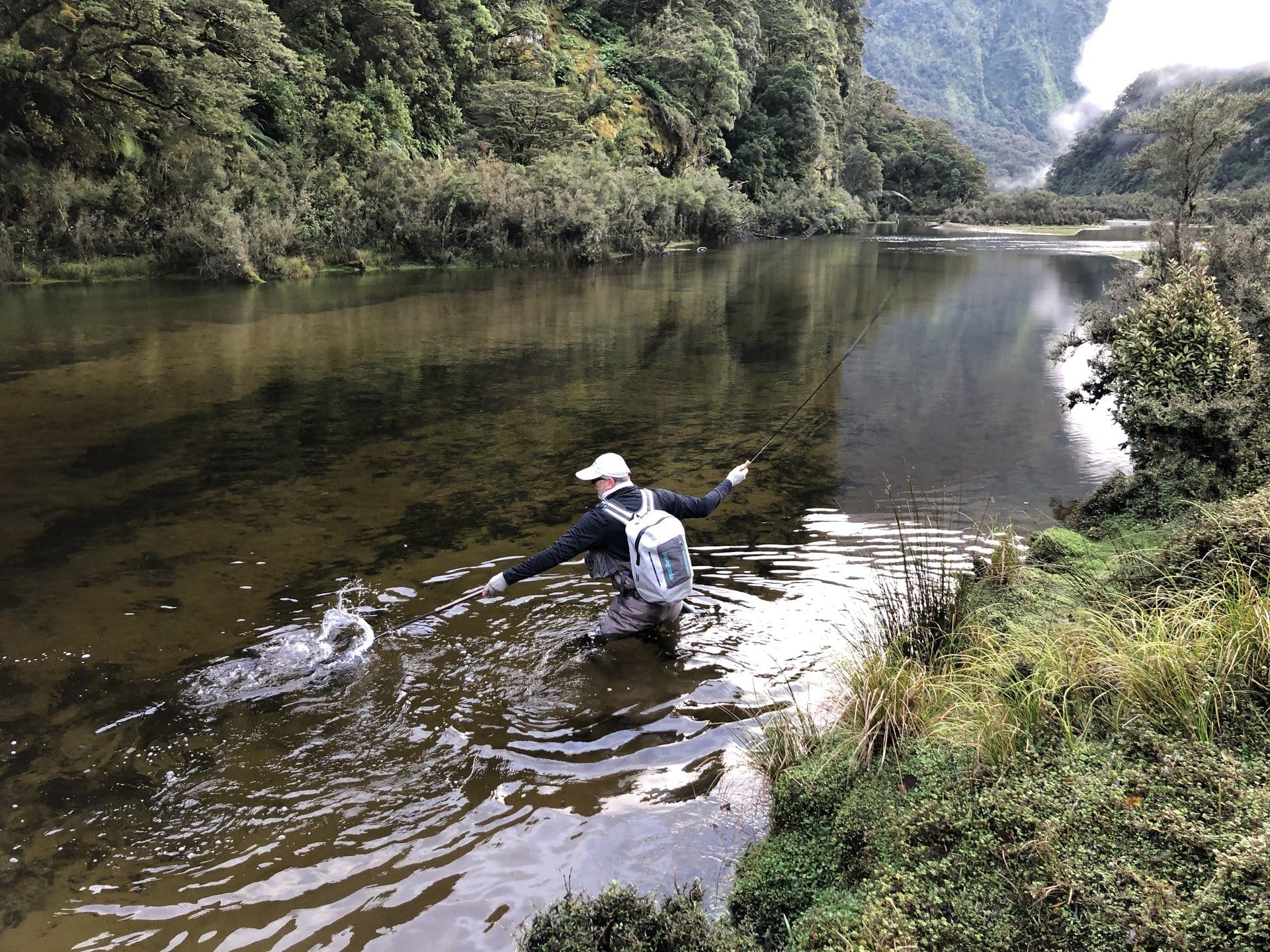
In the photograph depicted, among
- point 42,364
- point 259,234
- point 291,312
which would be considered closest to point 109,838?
point 42,364

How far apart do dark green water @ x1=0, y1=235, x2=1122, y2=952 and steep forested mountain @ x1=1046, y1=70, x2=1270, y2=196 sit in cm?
9221

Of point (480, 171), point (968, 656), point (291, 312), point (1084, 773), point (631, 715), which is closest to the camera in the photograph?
point (1084, 773)

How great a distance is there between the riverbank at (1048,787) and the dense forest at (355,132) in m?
28.6

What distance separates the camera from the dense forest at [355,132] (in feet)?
83.2

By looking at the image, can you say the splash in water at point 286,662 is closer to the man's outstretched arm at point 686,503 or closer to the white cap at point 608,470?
the white cap at point 608,470

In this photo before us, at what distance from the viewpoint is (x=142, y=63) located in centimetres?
2600

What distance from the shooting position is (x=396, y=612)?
6379 millimetres

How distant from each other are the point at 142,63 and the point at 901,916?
32.5 meters

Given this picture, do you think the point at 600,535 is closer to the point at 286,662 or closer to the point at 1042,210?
the point at 286,662

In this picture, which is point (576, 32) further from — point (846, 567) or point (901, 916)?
point (901, 916)

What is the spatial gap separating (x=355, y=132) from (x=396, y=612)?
32.3m

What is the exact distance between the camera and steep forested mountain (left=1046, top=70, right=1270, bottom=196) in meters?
83.4

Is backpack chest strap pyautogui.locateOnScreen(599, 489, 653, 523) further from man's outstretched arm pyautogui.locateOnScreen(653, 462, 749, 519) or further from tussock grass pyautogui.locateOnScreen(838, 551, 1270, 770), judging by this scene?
tussock grass pyautogui.locateOnScreen(838, 551, 1270, 770)

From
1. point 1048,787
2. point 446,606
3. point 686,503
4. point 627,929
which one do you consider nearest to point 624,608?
point 686,503
